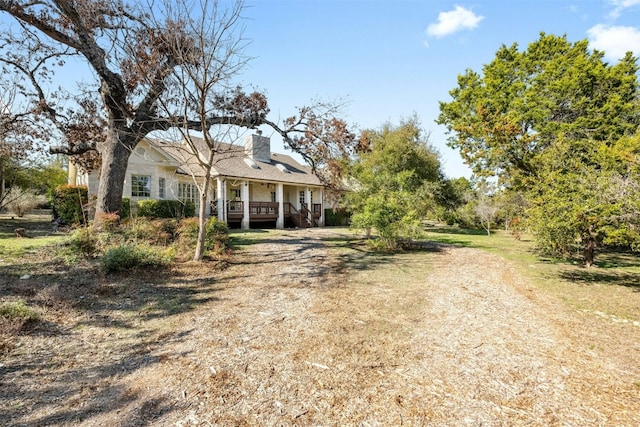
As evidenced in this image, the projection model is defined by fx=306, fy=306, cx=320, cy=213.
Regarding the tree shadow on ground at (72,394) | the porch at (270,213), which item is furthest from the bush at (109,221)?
the tree shadow on ground at (72,394)

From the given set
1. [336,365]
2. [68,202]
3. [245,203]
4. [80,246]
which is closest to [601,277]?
[336,365]

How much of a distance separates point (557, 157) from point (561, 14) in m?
4.86

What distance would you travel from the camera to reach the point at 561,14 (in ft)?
33.1

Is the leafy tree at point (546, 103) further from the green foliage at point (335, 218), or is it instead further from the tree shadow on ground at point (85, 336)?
the tree shadow on ground at point (85, 336)

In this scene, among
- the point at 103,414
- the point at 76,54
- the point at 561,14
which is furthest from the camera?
the point at 76,54

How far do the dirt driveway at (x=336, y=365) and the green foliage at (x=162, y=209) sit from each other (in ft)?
36.3

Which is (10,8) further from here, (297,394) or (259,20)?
(297,394)

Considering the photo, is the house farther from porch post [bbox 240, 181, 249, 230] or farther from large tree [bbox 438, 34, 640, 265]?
large tree [bbox 438, 34, 640, 265]

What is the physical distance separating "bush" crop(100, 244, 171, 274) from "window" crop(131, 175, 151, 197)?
10614 millimetres

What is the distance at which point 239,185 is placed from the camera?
68.0 feet

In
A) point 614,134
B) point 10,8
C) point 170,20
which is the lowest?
point 614,134

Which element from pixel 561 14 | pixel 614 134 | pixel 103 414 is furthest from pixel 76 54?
pixel 614 134

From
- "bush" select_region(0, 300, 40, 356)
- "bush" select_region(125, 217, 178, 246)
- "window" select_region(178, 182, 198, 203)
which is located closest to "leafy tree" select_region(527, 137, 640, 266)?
"bush" select_region(0, 300, 40, 356)

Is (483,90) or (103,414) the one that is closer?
(103,414)
